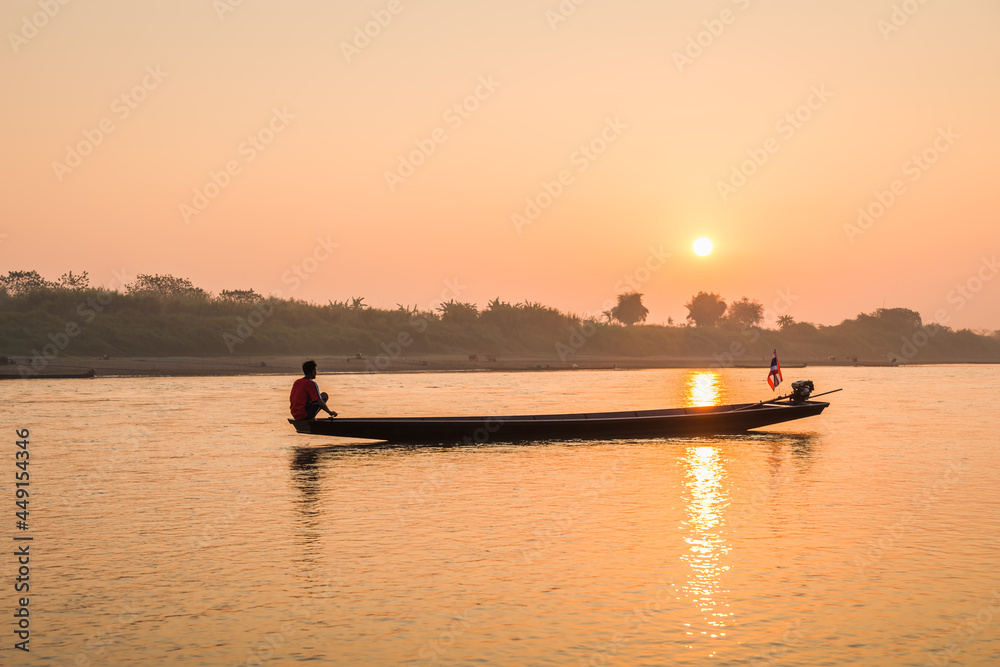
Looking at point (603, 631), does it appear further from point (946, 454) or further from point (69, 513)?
point (946, 454)

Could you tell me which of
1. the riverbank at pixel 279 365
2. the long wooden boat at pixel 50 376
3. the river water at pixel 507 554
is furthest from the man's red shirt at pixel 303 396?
the riverbank at pixel 279 365

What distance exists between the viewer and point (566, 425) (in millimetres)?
28500

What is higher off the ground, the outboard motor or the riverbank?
the riverbank

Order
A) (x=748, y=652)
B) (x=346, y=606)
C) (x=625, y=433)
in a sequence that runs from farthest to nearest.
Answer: (x=625, y=433), (x=346, y=606), (x=748, y=652)

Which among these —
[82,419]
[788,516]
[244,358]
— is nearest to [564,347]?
[244,358]

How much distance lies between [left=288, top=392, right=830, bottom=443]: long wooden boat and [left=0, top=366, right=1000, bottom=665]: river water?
0.61m

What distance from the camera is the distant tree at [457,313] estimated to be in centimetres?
13062

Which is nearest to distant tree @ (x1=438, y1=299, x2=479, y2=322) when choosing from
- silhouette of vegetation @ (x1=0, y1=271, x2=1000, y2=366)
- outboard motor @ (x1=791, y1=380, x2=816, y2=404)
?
silhouette of vegetation @ (x1=0, y1=271, x2=1000, y2=366)

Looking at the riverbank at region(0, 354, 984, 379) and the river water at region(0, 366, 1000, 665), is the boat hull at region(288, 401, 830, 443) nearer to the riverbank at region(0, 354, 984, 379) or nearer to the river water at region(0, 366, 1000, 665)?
the river water at region(0, 366, 1000, 665)

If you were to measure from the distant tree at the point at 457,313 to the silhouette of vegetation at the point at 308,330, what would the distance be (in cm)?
14

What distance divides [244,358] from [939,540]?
85.2 metres

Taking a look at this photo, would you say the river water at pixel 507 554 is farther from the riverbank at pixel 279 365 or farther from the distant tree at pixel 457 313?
the distant tree at pixel 457 313

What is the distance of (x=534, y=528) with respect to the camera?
1509 centimetres

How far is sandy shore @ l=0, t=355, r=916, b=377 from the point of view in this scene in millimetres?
76338
